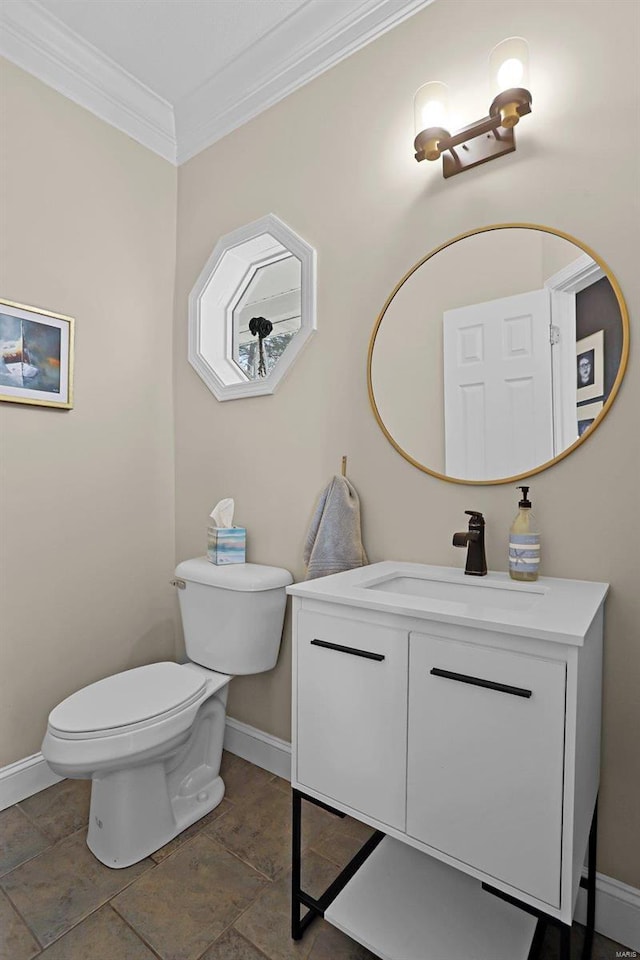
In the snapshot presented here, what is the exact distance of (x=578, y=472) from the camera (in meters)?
1.28

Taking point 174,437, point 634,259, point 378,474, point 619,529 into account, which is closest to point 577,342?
point 634,259

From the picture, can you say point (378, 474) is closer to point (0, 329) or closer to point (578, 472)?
point (578, 472)

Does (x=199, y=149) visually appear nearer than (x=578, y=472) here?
No

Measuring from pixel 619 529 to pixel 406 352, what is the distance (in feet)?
2.53

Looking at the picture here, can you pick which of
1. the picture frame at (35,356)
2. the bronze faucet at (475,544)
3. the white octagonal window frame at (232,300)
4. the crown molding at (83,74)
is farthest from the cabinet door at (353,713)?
the crown molding at (83,74)

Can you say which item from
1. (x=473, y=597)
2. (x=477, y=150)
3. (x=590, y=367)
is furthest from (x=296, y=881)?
(x=477, y=150)

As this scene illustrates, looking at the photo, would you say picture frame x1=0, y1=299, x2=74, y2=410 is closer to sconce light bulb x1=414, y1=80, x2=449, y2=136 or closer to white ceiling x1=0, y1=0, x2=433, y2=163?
white ceiling x1=0, y1=0, x2=433, y2=163

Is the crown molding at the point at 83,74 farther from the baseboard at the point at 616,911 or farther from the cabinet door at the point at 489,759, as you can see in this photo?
the baseboard at the point at 616,911

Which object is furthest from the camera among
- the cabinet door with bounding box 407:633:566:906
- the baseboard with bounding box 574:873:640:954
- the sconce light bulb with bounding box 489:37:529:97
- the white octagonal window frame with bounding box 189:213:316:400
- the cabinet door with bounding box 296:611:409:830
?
the white octagonal window frame with bounding box 189:213:316:400

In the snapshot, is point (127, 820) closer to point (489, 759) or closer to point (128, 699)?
point (128, 699)

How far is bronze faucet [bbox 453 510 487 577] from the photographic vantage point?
4.45ft

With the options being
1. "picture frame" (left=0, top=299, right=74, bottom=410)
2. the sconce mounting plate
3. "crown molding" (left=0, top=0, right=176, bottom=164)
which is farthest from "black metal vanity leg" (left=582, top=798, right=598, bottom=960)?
"crown molding" (left=0, top=0, right=176, bottom=164)

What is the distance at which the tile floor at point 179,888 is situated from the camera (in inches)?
47.1

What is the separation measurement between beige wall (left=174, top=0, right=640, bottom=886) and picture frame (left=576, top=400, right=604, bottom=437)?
0.03 m
